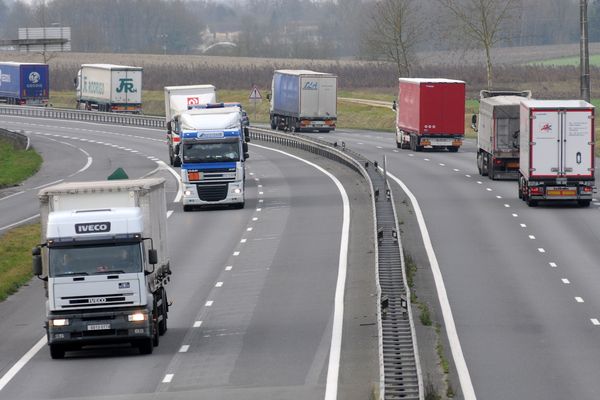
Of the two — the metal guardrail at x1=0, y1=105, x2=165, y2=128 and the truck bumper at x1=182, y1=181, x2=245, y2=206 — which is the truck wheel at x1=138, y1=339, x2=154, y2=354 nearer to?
the truck bumper at x1=182, y1=181, x2=245, y2=206

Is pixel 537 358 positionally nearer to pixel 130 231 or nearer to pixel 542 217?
pixel 130 231

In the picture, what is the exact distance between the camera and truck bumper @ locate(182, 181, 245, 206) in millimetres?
52125

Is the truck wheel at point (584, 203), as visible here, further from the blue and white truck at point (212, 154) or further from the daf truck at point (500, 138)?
the blue and white truck at point (212, 154)

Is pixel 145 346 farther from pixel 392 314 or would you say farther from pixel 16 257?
pixel 16 257

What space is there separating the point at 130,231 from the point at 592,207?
91.0 ft

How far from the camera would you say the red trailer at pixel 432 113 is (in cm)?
7250

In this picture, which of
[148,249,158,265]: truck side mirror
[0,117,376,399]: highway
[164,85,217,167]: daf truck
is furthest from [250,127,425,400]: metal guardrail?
[164,85,217,167]: daf truck

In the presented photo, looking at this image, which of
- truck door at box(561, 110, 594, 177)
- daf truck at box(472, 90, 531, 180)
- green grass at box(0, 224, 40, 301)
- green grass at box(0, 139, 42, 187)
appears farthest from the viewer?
green grass at box(0, 139, 42, 187)

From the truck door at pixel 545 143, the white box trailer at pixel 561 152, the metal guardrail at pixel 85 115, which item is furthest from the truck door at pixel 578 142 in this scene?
the metal guardrail at pixel 85 115

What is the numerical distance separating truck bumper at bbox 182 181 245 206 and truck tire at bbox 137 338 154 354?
25109mm

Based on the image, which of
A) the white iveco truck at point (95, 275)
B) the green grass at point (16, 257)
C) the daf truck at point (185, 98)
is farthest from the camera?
the daf truck at point (185, 98)

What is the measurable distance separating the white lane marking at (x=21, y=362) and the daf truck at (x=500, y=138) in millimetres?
32297

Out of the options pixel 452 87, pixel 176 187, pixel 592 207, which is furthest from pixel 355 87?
pixel 592 207

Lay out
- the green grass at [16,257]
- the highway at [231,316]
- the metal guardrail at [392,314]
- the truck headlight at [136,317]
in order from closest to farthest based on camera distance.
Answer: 1. the metal guardrail at [392,314]
2. the highway at [231,316]
3. the truck headlight at [136,317]
4. the green grass at [16,257]
